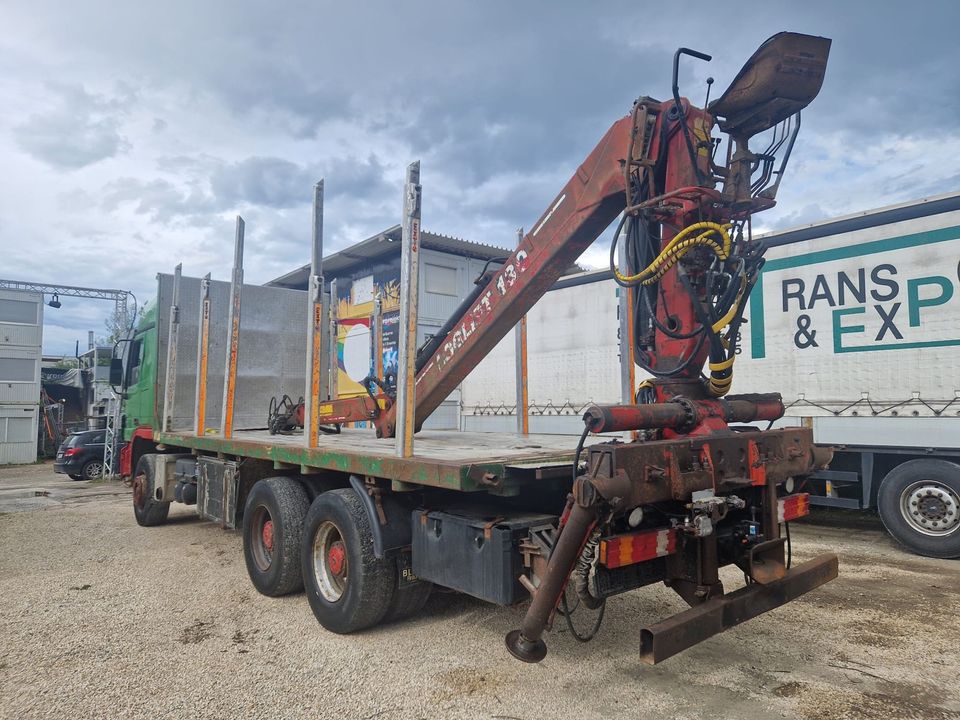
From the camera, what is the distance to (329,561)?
4.91 metres

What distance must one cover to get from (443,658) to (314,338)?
2.63 metres

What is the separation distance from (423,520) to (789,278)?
227 inches

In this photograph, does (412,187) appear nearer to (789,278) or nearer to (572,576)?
(572,576)

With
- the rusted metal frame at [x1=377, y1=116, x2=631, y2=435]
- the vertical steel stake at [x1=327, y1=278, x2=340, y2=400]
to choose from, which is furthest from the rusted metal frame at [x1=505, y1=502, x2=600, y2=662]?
the vertical steel stake at [x1=327, y1=278, x2=340, y2=400]

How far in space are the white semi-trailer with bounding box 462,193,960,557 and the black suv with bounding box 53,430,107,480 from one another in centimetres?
1587

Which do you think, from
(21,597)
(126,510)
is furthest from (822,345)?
(126,510)

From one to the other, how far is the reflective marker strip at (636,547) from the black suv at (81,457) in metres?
17.1

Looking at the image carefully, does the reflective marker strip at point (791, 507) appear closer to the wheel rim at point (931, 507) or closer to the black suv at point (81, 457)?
the wheel rim at point (931, 507)

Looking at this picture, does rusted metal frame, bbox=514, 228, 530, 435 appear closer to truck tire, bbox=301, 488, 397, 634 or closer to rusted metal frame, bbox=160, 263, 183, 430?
truck tire, bbox=301, 488, 397, 634

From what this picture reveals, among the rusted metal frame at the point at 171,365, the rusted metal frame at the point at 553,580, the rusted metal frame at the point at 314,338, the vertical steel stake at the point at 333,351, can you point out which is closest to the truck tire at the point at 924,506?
the rusted metal frame at the point at 553,580

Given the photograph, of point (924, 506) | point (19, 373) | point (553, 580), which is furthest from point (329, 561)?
point (19, 373)

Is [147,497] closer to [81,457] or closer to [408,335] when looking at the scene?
[408,335]

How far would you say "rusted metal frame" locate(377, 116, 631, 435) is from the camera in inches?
171

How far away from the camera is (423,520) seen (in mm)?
4230
